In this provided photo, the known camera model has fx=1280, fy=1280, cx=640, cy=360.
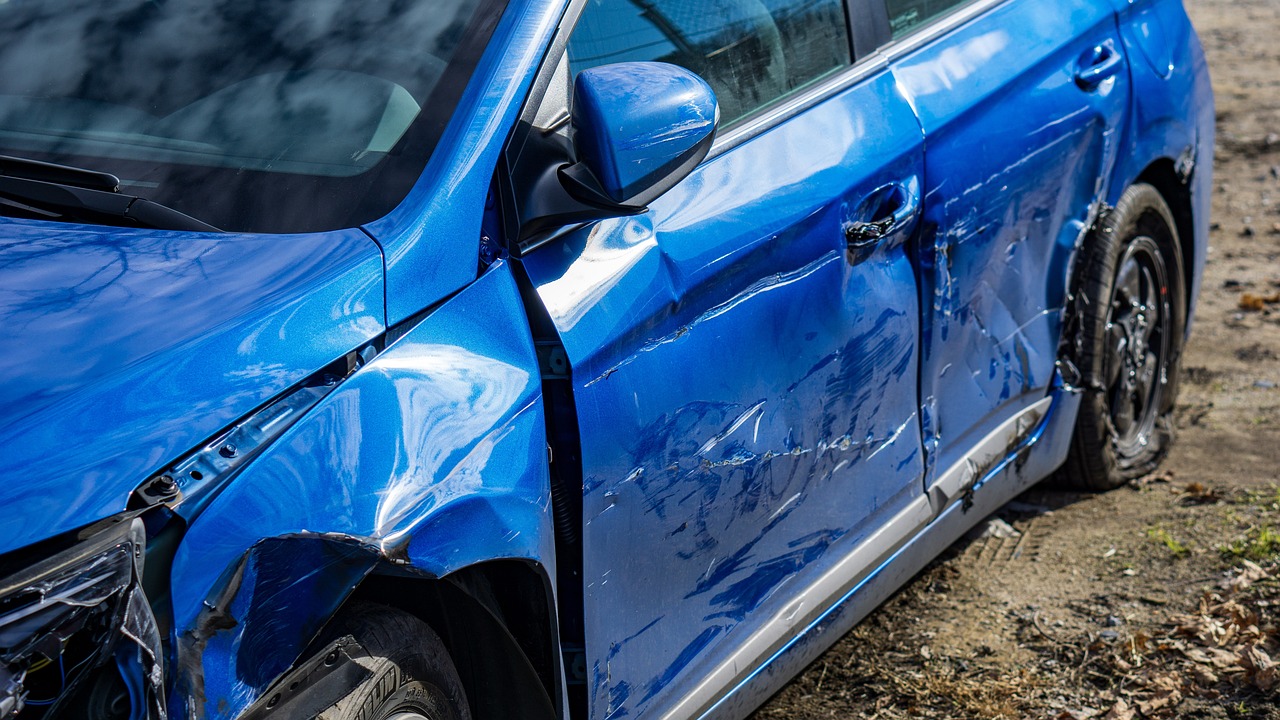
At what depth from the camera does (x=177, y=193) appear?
192cm

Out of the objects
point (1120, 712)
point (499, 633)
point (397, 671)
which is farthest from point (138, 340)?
point (1120, 712)

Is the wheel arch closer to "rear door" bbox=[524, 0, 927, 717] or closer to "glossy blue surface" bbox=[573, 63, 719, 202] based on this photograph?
"rear door" bbox=[524, 0, 927, 717]

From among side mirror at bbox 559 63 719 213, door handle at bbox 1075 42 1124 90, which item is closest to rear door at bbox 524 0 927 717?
side mirror at bbox 559 63 719 213

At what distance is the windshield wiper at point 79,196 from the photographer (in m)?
1.84

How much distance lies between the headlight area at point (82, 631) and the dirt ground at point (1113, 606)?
1.85 metres

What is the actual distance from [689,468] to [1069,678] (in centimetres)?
143

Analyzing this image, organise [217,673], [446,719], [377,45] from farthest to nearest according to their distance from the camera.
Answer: [377,45], [446,719], [217,673]

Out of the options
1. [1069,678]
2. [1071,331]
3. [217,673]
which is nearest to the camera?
[217,673]

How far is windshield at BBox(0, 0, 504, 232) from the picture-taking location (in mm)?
1904

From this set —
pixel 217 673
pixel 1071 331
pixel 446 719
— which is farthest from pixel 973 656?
pixel 217 673

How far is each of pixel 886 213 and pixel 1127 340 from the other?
150 centimetres

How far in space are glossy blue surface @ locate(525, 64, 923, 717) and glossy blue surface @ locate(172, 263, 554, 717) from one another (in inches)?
4.7

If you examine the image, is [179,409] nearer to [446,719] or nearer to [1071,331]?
[446,719]

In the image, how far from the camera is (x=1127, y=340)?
3.76 m
